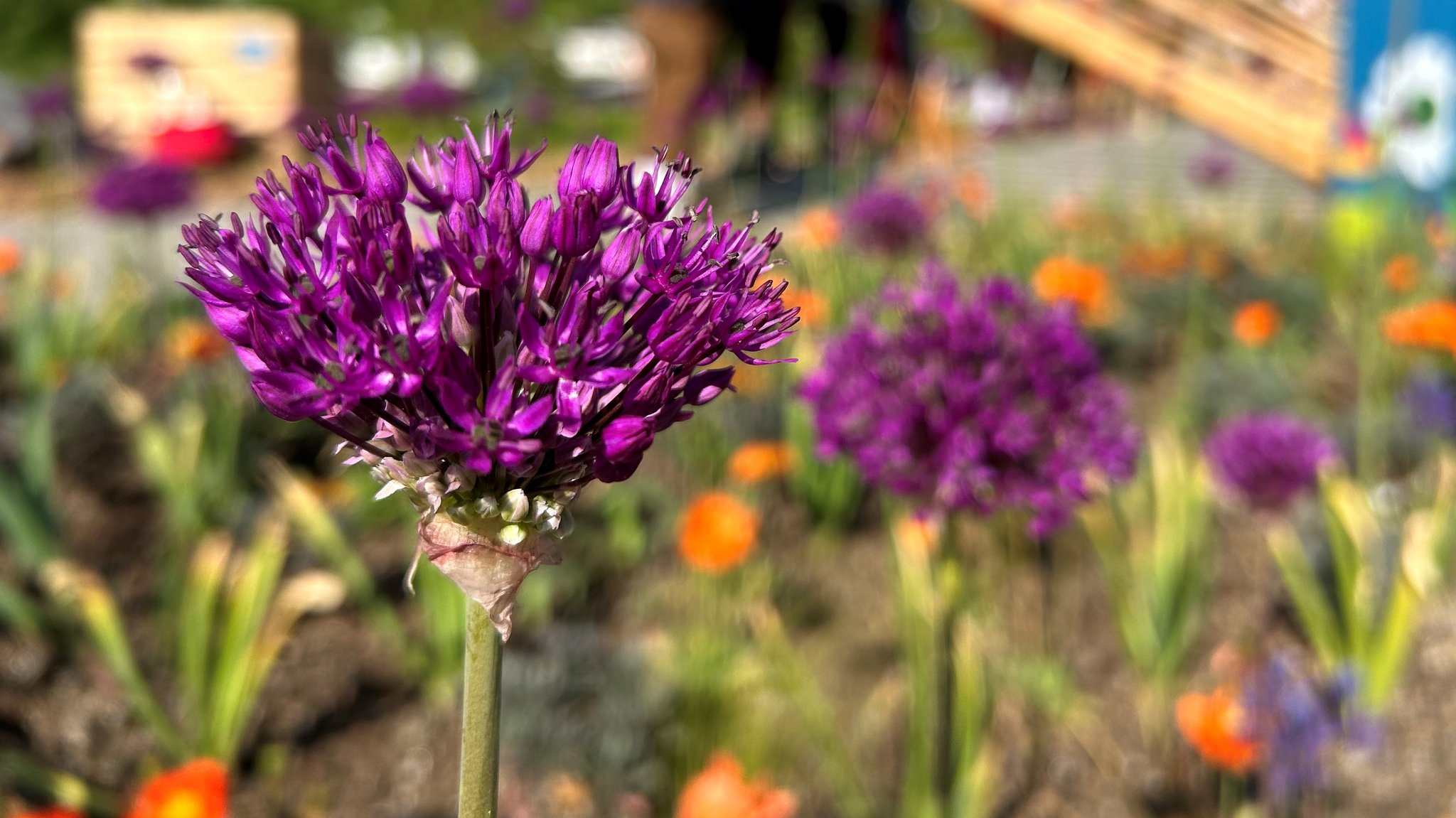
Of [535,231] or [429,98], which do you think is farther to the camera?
[429,98]

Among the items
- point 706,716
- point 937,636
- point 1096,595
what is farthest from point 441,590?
point 1096,595

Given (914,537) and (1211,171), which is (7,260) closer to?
(914,537)

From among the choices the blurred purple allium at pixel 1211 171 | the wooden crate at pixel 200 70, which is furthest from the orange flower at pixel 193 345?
the wooden crate at pixel 200 70

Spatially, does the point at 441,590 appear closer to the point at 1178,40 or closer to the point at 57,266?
the point at 1178,40

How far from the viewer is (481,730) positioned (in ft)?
2.37

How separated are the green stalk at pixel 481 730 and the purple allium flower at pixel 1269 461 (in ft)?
7.05

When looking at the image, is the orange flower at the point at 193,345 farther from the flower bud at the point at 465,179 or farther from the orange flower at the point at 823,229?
the flower bud at the point at 465,179

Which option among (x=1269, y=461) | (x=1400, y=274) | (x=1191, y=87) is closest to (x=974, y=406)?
(x=1269, y=461)

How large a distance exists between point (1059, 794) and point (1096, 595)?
821 mm

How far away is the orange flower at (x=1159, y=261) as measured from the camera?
15.1ft

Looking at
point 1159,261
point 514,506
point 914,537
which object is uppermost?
point 514,506

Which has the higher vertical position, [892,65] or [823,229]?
[892,65]

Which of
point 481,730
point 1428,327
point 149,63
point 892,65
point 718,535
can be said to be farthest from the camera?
point 149,63

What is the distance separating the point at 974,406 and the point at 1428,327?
2121 mm
